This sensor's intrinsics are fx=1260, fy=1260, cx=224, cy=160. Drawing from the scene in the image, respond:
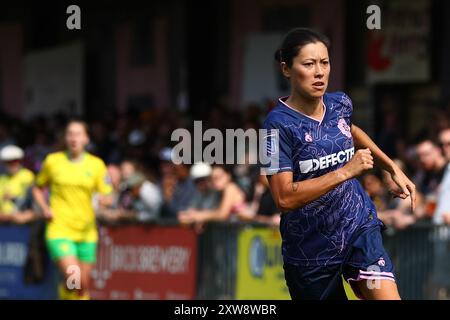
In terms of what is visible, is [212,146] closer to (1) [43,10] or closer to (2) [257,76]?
(2) [257,76]

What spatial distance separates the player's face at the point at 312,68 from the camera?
755 cm

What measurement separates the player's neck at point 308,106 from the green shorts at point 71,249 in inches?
278

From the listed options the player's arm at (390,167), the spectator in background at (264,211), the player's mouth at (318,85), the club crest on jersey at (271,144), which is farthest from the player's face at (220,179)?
the player's mouth at (318,85)

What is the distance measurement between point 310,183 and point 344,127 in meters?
0.65

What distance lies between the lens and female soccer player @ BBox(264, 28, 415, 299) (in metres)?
7.56

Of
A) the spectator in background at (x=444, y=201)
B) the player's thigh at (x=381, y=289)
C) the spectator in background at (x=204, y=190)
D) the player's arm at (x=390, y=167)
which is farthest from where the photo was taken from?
the spectator in background at (x=204, y=190)

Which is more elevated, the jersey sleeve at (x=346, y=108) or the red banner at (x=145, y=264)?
the jersey sleeve at (x=346, y=108)

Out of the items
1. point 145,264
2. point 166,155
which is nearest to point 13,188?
point 166,155

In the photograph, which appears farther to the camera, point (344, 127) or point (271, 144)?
point (344, 127)

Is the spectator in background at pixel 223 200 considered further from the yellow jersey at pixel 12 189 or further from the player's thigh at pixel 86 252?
the yellow jersey at pixel 12 189

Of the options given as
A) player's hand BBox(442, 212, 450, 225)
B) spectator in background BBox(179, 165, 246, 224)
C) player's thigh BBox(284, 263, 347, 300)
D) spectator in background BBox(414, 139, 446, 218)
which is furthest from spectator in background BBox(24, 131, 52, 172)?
player's thigh BBox(284, 263, 347, 300)

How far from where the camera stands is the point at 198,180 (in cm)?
1545

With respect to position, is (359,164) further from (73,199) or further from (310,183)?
(73,199)

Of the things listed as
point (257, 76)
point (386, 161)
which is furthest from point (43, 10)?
point (386, 161)
